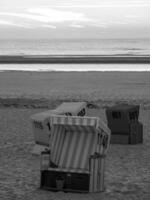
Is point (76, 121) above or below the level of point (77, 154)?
above

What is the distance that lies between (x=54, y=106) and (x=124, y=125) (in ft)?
23.5

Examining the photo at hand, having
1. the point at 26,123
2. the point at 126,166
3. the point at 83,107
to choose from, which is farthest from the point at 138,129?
the point at 26,123

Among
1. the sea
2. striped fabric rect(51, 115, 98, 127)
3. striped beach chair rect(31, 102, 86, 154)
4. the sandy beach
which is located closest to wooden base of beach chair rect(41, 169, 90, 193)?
the sandy beach

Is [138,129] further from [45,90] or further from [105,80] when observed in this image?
[105,80]

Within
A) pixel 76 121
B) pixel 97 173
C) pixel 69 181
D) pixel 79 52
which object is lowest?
pixel 69 181

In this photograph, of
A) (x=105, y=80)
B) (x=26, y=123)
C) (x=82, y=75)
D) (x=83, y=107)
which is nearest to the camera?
(x=83, y=107)

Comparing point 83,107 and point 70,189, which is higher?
point 83,107

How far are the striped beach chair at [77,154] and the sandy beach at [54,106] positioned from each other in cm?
18

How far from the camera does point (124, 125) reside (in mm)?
11859

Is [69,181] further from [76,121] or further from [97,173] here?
[76,121]

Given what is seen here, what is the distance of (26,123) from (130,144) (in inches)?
151

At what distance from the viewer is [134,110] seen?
1198 centimetres

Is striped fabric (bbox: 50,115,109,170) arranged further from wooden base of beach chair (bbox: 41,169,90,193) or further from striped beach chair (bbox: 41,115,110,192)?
wooden base of beach chair (bbox: 41,169,90,193)

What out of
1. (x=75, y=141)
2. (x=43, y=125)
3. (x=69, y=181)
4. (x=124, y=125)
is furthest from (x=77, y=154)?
(x=124, y=125)
